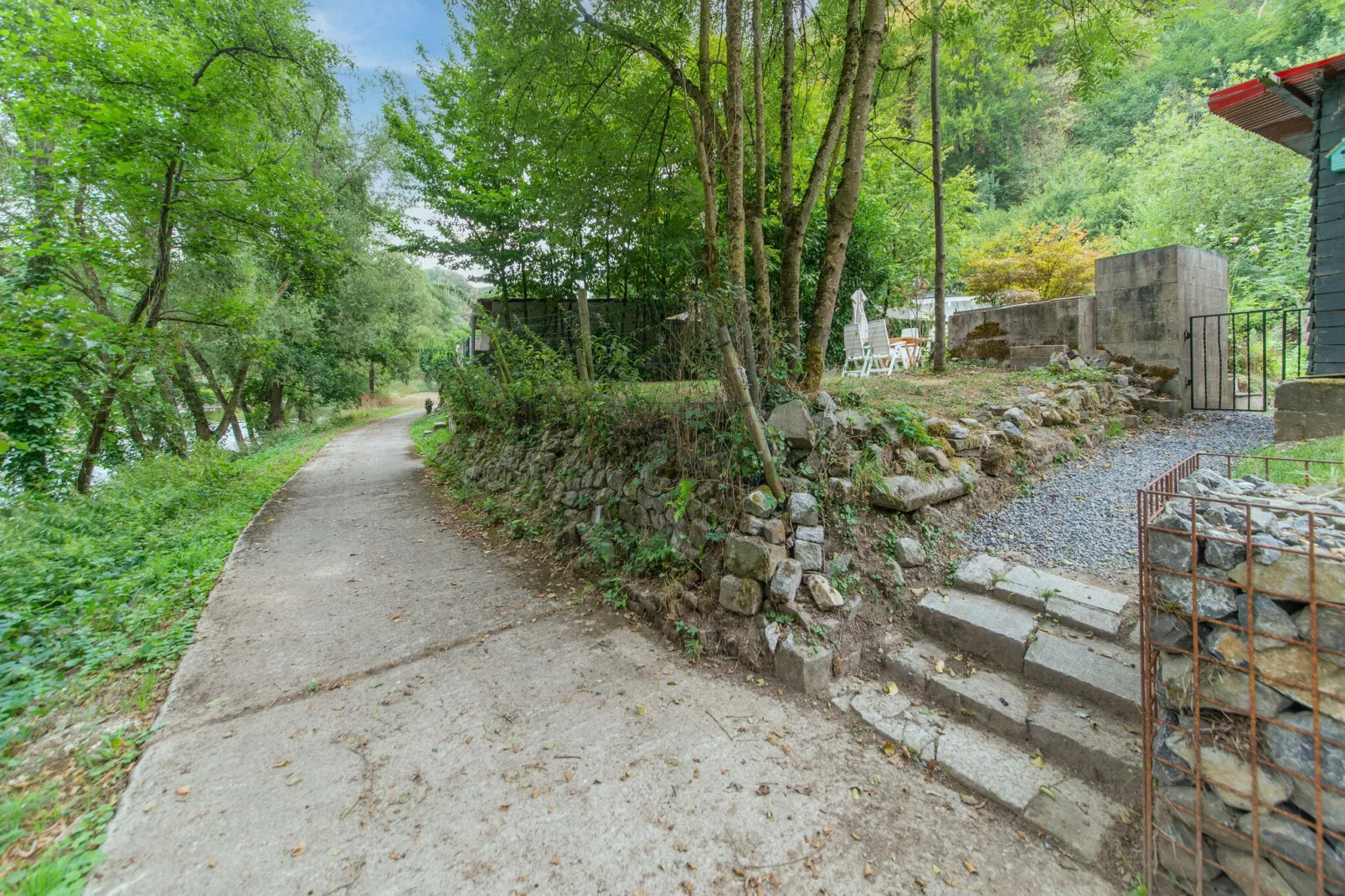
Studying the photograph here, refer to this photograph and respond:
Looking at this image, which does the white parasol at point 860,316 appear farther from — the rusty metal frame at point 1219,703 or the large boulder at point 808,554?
the rusty metal frame at point 1219,703

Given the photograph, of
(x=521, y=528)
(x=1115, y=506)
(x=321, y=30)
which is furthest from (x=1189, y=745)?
(x=321, y=30)

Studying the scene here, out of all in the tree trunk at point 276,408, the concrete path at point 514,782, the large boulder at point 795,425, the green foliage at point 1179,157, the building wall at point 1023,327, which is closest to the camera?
the concrete path at point 514,782

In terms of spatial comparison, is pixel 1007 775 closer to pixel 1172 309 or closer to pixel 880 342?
pixel 1172 309

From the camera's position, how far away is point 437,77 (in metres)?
9.70

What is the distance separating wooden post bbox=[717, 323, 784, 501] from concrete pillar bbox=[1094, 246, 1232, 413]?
16.8 feet

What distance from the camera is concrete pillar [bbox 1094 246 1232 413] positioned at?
209 inches

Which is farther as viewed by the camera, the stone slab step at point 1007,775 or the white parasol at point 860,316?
the white parasol at point 860,316

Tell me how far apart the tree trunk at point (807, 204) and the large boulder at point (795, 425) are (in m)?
0.55

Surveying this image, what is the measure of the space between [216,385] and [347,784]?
54.2ft

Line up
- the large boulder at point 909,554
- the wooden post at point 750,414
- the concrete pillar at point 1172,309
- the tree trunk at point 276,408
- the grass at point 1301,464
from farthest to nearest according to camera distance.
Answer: the tree trunk at point 276,408, the concrete pillar at point 1172,309, the wooden post at point 750,414, the large boulder at point 909,554, the grass at point 1301,464

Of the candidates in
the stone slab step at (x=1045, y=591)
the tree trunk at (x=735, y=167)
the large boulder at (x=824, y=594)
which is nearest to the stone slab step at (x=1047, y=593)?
the stone slab step at (x=1045, y=591)

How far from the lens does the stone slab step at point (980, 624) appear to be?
2.40 metres

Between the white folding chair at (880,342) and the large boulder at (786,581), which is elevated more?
the white folding chair at (880,342)

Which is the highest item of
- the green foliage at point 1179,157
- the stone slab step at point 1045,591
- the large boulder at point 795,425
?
the green foliage at point 1179,157
